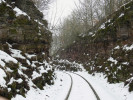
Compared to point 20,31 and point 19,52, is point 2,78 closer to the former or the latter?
point 19,52

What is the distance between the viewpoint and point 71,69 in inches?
1779

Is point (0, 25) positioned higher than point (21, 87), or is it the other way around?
point (0, 25)

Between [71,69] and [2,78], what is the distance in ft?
122

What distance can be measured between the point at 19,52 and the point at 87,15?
3729 centimetres

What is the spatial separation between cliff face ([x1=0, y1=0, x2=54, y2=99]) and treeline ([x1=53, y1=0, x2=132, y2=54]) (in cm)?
1447

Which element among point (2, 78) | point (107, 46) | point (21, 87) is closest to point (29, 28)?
point (21, 87)

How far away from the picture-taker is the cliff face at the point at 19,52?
9508 millimetres

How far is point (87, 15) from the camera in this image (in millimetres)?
48031

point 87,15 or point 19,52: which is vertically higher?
point 87,15

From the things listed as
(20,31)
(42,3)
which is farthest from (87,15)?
(20,31)

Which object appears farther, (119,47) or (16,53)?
(119,47)

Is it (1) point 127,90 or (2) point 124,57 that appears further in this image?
(2) point 124,57

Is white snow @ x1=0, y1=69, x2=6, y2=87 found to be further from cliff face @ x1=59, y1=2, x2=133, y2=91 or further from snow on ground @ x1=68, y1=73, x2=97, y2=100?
cliff face @ x1=59, y1=2, x2=133, y2=91

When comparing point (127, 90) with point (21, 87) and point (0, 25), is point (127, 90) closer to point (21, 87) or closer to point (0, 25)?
point (21, 87)
